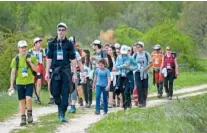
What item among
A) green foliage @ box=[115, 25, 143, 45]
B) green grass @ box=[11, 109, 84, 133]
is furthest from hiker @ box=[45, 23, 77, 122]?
green foliage @ box=[115, 25, 143, 45]

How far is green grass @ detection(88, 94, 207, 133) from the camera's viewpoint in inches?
485

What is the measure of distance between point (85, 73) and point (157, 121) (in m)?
5.21

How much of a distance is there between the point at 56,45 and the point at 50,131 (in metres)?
2.29

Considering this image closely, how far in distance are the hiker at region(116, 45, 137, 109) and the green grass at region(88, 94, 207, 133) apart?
1.26m

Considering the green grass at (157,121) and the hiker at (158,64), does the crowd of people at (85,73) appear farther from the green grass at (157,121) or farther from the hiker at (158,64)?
the green grass at (157,121)

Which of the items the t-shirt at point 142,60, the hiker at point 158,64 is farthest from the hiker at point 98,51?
the hiker at point 158,64

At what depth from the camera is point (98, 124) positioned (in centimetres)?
1303

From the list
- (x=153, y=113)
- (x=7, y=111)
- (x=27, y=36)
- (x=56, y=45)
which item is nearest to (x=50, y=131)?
(x=56, y=45)

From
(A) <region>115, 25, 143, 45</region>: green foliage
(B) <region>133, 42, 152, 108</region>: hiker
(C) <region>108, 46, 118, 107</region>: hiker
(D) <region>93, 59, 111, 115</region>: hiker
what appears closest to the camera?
(D) <region>93, 59, 111, 115</region>: hiker

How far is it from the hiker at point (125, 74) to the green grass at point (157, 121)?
4.14 ft

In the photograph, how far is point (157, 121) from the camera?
13.7 m

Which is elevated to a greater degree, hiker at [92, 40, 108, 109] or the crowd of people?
hiker at [92, 40, 108, 109]

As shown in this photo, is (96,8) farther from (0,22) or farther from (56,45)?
(56,45)

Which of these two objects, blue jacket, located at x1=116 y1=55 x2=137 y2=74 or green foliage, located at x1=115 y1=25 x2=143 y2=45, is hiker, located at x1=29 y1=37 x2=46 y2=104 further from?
green foliage, located at x1=115 y1=25 x2=143 y2=45
